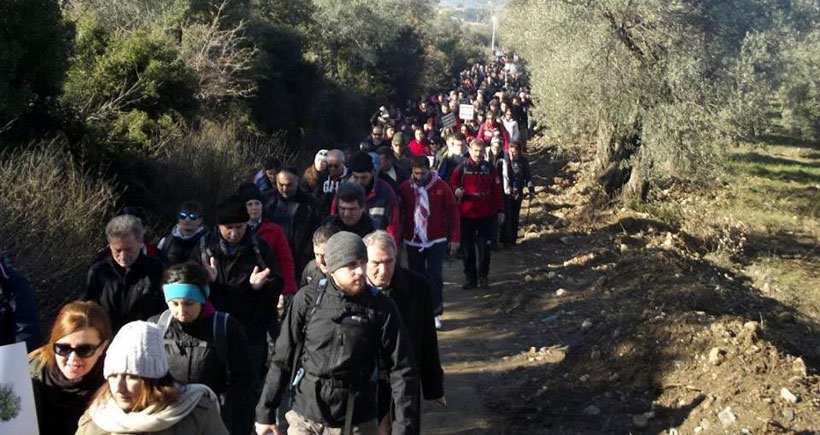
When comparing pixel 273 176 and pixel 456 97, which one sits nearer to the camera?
pixel 273 176

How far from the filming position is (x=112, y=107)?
13609 mm

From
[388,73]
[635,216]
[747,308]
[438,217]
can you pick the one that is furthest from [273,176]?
[388,73]

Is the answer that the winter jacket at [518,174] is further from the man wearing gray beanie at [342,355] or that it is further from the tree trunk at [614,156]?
the man wearing gray beanie at [342,355]

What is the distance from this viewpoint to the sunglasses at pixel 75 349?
352 cm

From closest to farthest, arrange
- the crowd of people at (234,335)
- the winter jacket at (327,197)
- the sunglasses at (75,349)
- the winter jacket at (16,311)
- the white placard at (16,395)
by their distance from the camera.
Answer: the crowd of people at (234,335) < the white placard at (16,395) < the sunglasses at (75,349) < the winter jacket at (16,311) < the winter jacket at (327,197)

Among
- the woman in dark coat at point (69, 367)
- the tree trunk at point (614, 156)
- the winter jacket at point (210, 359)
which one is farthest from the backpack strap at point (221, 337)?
the tree trunk at point (614, 156)

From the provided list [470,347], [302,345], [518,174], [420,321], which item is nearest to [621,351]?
[470,347]

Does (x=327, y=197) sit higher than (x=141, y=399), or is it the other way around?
(x=327, y=197)

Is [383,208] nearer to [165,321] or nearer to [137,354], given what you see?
[165,321]

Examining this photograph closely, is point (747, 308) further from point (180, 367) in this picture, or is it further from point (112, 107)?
point (112, 107)

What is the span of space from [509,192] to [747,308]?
3.95 m

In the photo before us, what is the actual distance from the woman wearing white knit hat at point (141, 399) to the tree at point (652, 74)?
14181 millimetres

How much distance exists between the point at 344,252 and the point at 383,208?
3.67m

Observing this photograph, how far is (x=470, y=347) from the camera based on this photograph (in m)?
9.04
